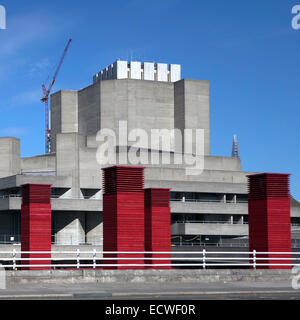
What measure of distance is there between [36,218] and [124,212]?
8.49 meters

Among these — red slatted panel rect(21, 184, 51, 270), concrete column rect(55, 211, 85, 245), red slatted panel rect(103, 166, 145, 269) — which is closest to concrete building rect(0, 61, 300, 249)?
concrete column rect(55, 211, 85, 245)

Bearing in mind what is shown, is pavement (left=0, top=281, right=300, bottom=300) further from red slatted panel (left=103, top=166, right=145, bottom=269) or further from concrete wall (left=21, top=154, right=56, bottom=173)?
concrete wall (left=21, top=154, right=56, bottom=173)

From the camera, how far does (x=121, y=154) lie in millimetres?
Result: 96812

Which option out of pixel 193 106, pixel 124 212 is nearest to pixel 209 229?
pixel 193 106

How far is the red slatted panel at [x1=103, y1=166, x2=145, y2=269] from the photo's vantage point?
3716 cm

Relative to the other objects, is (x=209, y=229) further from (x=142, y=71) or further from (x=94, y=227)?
(x=142, y=71)

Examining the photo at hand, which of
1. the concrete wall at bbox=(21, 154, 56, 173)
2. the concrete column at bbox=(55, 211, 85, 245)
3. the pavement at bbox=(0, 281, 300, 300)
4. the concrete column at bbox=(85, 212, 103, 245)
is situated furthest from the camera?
→ the concrete wall at bbox=(21, 154, 56, 173)

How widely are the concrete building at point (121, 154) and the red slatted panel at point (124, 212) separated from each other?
4952cm

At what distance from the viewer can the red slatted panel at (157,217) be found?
42.9 meters

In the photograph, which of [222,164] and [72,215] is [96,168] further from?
[222,164]

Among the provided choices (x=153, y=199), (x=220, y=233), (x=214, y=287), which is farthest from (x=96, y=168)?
(x=214, y=287)

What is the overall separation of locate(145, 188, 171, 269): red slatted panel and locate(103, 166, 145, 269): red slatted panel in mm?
5001

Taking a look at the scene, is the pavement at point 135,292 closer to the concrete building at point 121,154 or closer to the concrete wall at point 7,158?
the concrete building at point 121,154

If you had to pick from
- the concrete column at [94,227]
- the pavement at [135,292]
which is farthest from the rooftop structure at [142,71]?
the pavement at [135,292]
